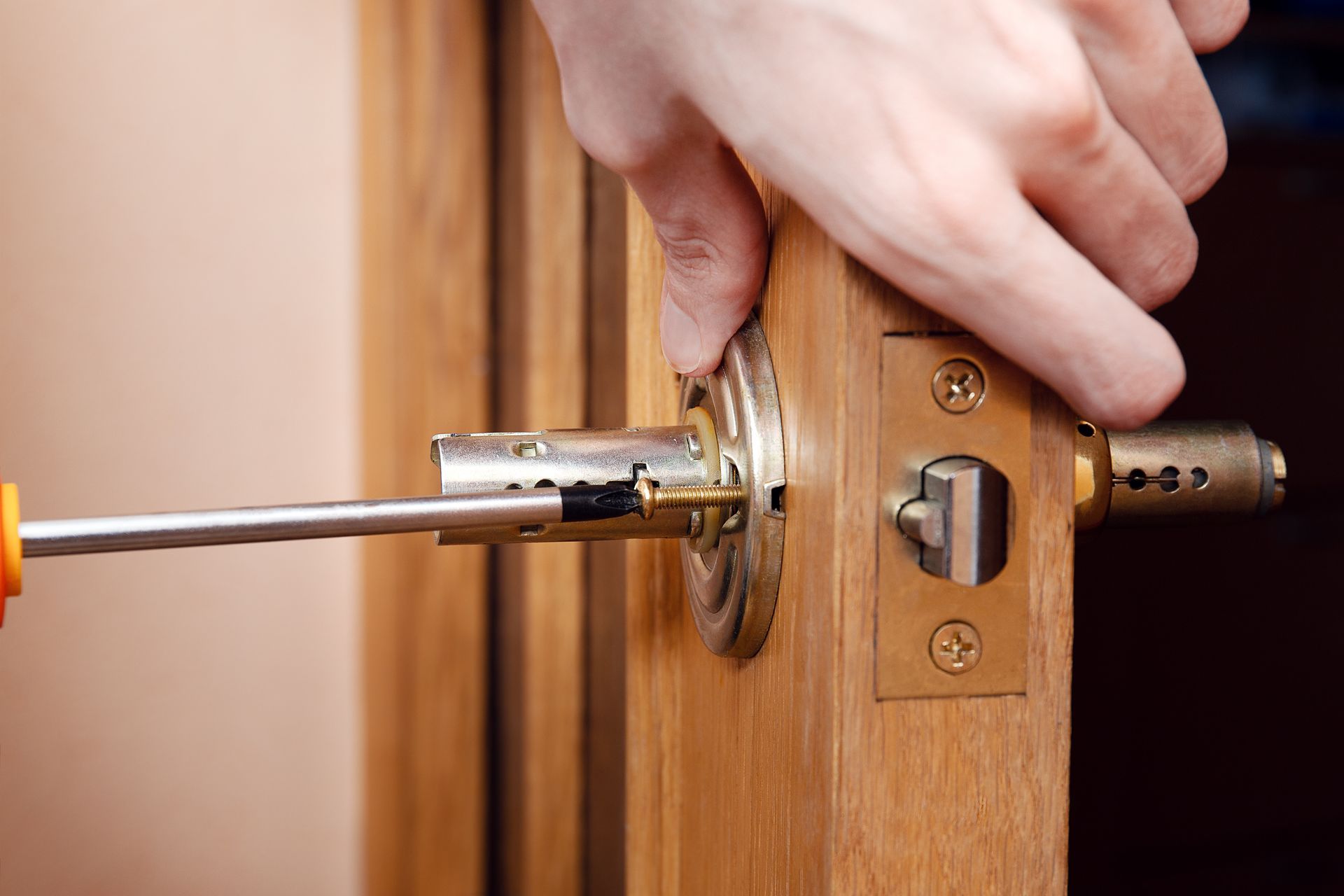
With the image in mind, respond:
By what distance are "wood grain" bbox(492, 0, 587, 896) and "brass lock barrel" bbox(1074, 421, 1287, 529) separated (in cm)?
45

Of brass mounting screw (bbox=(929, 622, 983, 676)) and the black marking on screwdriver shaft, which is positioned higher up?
the black marking on screwdriver shaft

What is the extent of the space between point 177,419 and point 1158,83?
72 cm

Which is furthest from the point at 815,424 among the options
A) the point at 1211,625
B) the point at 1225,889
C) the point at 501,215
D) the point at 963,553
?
the point at 1225,889

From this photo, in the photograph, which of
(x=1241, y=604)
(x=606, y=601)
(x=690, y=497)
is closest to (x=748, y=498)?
(x=690, y=497)

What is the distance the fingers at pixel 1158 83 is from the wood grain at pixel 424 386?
59 centimetres

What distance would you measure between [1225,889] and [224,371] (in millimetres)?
1176

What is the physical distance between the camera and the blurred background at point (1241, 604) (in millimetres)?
1119

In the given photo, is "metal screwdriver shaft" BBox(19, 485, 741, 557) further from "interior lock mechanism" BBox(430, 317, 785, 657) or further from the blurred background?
the blurred background

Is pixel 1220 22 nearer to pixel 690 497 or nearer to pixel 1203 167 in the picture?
pixel 1203 167

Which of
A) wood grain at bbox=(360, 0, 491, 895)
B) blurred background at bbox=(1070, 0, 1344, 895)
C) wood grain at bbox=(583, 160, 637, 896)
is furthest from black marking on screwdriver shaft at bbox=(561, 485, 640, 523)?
blurred background at bbox=(1070, 0, 1344, 895)

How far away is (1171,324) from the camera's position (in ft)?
3.70

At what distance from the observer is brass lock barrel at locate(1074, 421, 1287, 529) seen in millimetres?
296

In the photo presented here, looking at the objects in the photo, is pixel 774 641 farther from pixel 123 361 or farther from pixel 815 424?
pixel 123 361

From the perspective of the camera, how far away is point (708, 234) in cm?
28
